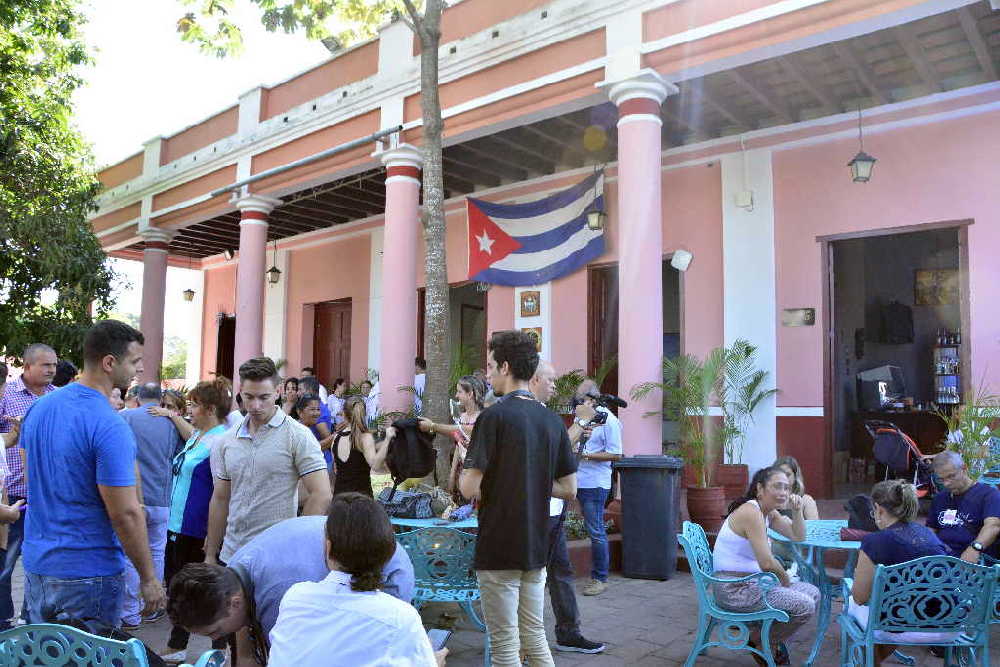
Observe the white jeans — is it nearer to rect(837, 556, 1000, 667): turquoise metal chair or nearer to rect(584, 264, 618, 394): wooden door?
rect(837, 556, 1000, 667): turquoise metal chair

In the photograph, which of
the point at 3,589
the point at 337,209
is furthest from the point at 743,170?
the point at 3,589

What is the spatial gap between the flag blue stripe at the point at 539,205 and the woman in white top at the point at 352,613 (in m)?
9.59

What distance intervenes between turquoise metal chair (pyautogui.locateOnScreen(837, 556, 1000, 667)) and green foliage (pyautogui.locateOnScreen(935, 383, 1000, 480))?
4.05 metres

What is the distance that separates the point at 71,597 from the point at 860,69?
851 cm

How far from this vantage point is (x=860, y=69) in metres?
8.46

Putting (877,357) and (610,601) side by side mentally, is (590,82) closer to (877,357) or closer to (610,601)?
(610,601)

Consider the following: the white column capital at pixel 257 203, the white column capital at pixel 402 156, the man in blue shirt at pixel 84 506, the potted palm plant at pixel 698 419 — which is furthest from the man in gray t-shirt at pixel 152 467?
the white column capital at pixel 257 203

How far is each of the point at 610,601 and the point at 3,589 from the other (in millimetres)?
4011

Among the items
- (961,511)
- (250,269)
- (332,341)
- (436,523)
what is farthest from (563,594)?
(332,341)

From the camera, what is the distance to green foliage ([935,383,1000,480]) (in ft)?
24.3

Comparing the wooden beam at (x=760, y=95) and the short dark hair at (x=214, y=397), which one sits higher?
the wooden beam at (x=760, y=95)

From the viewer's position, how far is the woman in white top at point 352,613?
2.07 metres


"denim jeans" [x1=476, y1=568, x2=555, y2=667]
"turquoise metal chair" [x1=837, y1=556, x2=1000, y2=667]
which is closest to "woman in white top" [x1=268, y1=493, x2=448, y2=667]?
"denim jeans" [x1=476, y1=568, x2=555, y2=667]

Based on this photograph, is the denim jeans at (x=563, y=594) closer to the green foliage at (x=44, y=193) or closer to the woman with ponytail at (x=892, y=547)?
the woman with ponytail at (x=892, y=547)
